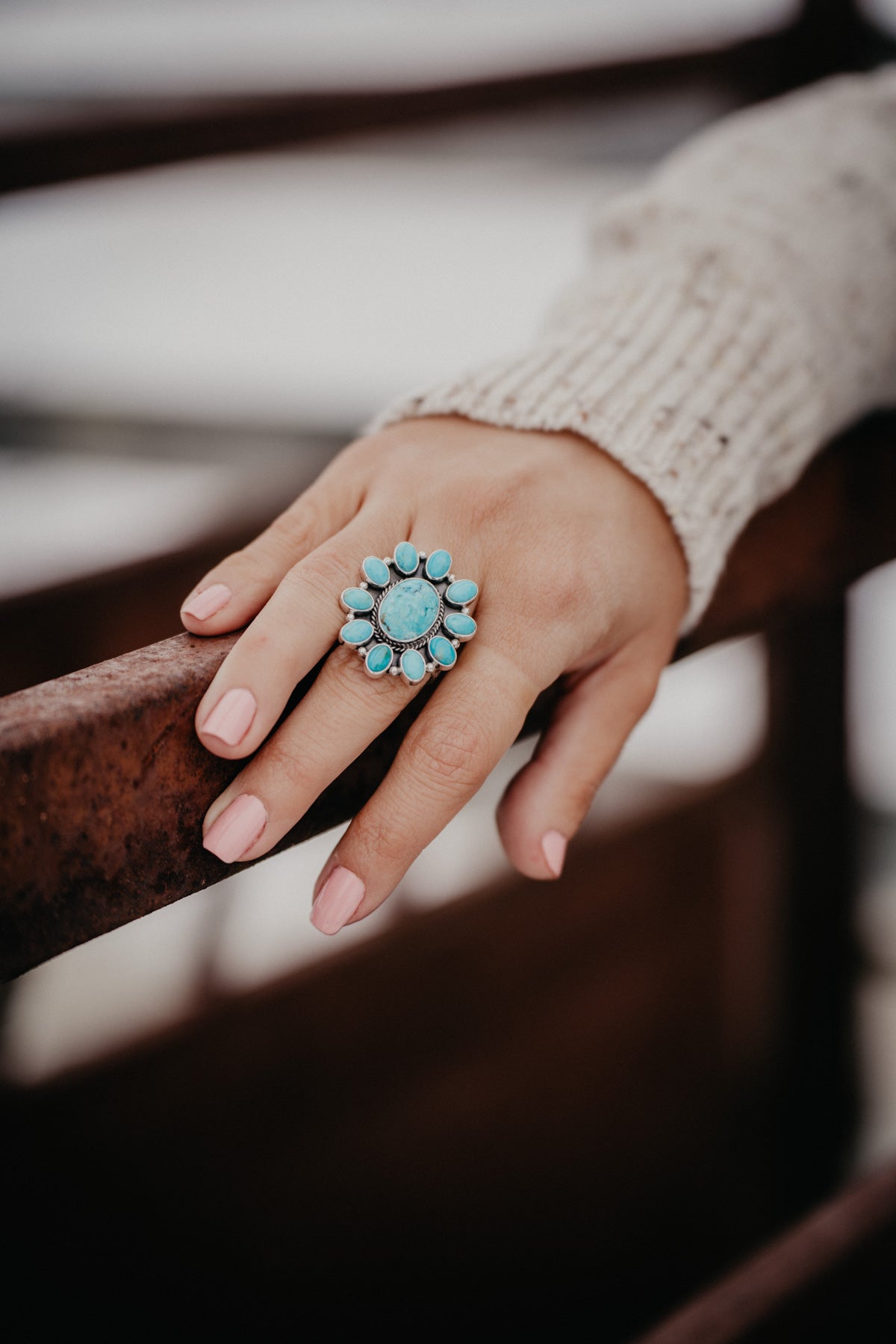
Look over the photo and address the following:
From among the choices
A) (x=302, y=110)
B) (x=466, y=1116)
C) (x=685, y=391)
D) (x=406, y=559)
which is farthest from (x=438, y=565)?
(x=466, y=1116)

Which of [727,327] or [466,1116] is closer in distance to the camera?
[727,327]

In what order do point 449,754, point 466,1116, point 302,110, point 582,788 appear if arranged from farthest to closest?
point 466,1116 → point 302,110 → point 582,788 → point 449,754

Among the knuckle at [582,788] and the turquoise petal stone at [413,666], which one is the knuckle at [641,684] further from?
the turquoise petal stone at [413,666]

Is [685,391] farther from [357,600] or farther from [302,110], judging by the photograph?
[302,110]

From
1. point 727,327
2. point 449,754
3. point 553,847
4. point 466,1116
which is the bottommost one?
point 466,1116

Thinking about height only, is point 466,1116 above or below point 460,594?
below

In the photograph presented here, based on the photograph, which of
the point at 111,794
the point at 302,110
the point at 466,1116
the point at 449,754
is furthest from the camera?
the point at 466,1116

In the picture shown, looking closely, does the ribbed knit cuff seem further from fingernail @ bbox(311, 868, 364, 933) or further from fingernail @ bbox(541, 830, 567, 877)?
fingernail @ bbox(311, 868, 364, 933)

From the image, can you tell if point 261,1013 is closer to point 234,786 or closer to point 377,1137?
point 377,1137
